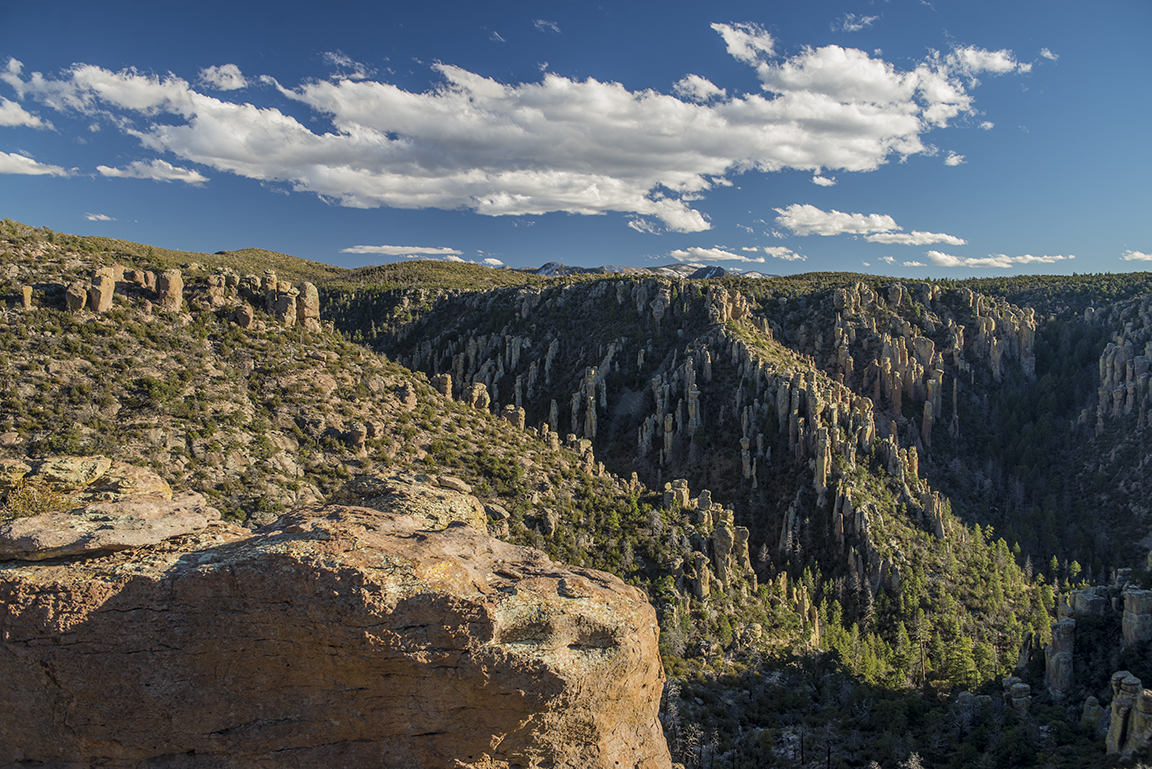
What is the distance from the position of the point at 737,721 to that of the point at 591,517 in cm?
1830

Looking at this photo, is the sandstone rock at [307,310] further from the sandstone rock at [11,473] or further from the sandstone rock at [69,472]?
the sandstone rock at [69,472]

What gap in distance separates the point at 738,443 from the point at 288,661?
9147 centimetres

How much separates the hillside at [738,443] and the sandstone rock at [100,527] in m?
4.83

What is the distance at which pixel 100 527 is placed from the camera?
11.8 meters

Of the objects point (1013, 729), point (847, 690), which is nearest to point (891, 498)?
point (847, 690)

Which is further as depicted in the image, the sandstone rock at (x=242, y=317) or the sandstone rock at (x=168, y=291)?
the sandstone rock at (x=242, y=317)

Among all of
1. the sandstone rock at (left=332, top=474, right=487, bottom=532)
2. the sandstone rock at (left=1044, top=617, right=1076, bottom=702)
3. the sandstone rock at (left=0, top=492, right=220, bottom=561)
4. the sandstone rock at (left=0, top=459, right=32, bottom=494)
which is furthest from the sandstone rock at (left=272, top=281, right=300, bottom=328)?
the sandstone rock at (left=1044, top=617, right=1076, bottom=702)

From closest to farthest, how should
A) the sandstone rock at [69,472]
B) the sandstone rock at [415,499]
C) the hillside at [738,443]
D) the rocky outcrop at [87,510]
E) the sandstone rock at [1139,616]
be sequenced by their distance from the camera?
the rocky outcrop at [87,510], the sandstone rock at [415,499], the sandstone rock at [69,472], the hillside at [738,443], the sandstone rock at [1139,616]

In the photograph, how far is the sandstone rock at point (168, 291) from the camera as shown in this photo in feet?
139

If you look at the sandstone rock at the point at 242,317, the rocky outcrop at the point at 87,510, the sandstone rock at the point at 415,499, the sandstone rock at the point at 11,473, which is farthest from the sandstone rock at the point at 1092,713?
the sandstone rock at the point at 242,317

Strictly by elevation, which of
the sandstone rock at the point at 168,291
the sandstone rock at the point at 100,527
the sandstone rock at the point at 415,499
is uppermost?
the sandstone rock at the point at 168,291

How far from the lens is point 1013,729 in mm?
35844

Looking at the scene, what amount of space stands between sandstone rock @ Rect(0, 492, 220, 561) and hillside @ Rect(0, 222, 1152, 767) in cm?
483

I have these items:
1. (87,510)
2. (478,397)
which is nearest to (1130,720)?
(87,510)
